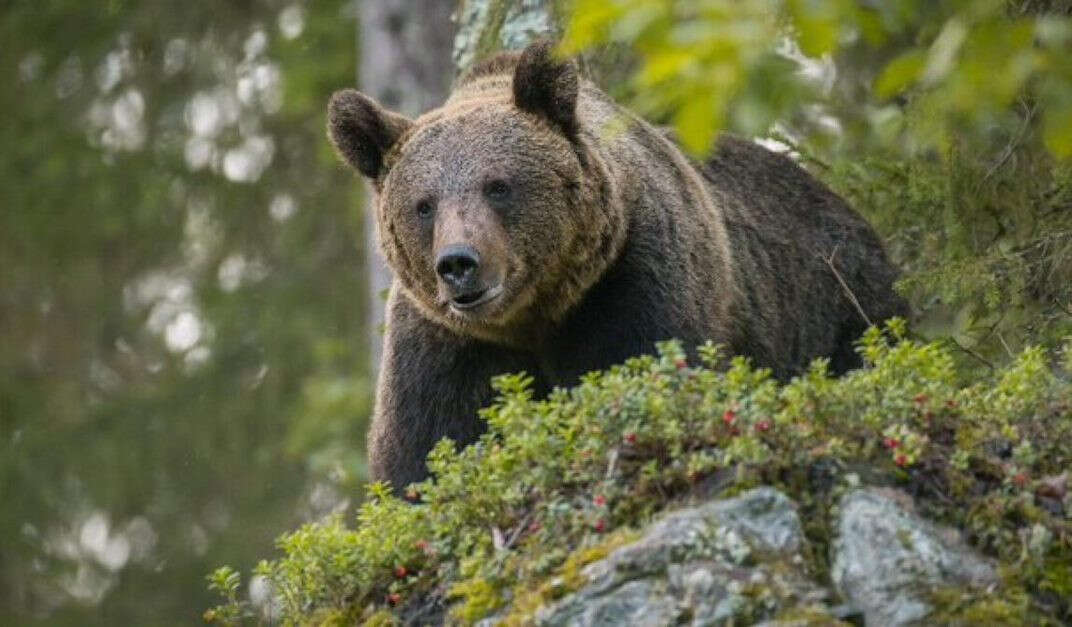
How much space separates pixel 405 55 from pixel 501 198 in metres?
5.72

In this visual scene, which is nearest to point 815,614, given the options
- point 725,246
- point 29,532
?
point 725,246

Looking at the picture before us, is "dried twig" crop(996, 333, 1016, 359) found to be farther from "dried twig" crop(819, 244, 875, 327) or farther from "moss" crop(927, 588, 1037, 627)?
"moss" crop(927, 588, 1037, 627)

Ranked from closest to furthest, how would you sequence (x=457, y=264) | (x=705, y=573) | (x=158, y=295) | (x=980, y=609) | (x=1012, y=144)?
(x=980, y=609)
(x=705, y=573)
(x=457, y=264)
(x=1012, y=144)
(x=158, y=295)

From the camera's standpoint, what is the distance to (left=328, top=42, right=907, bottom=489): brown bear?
7.47 m

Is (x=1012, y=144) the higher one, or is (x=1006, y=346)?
(x=1012, y=144)

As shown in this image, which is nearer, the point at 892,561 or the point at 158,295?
the point at 892,561

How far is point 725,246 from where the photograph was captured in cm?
827

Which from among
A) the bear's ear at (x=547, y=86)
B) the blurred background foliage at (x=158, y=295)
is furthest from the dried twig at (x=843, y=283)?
the blurred background foliage at (x=158, y=295)

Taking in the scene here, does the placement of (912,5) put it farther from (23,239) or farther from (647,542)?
(23,239)

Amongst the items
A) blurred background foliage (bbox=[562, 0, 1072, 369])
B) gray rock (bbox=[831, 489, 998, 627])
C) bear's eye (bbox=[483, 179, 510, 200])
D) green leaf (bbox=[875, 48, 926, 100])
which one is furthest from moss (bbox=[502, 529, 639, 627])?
bear's eye (bbox=[483, 179, 510, 200])

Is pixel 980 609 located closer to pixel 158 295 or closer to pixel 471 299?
pixel 471 299

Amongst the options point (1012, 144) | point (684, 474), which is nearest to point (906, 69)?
point (684, 474)

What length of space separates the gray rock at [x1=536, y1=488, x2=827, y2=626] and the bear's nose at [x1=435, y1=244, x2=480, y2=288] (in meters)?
2.29

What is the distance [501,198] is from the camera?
7594mm
